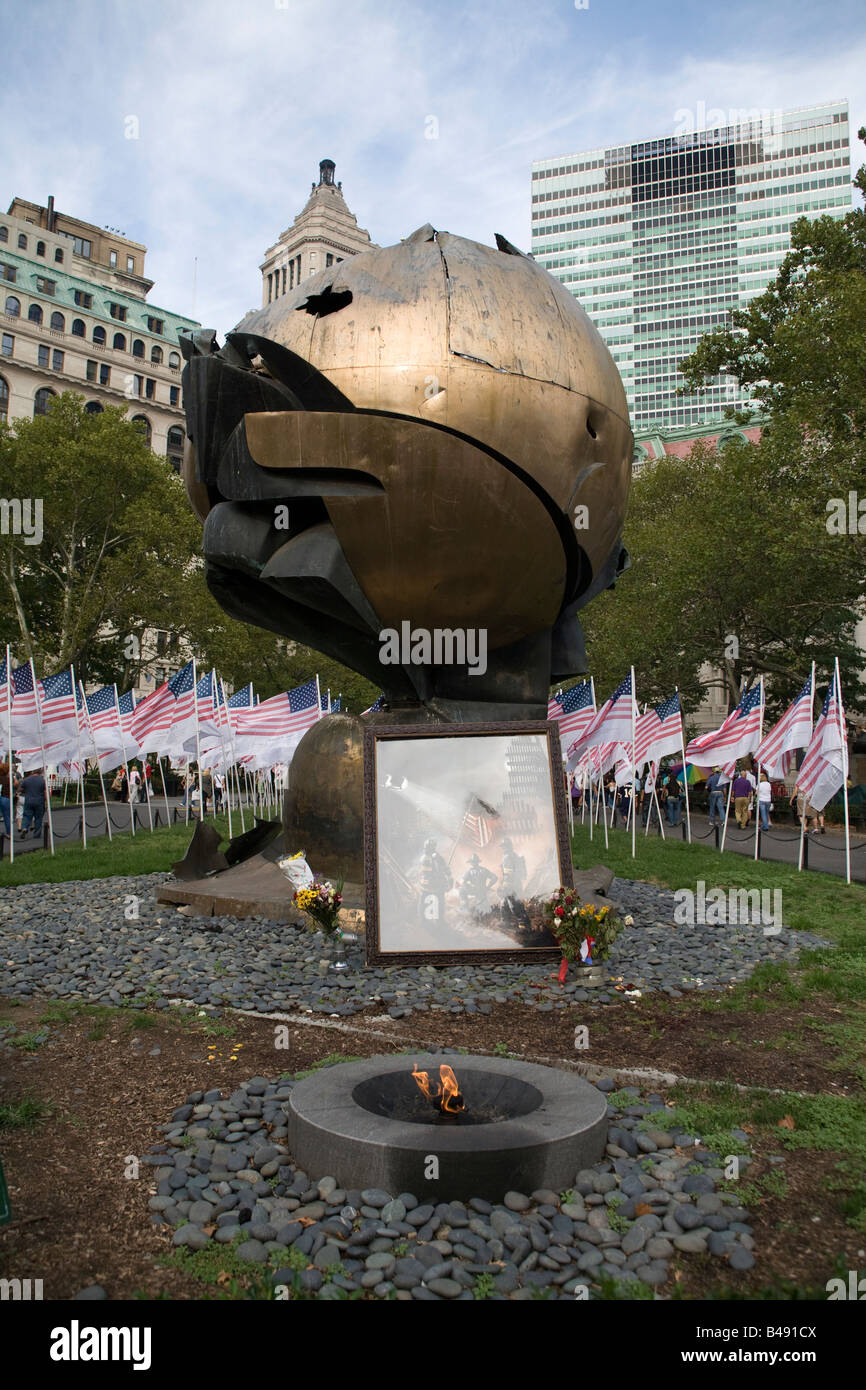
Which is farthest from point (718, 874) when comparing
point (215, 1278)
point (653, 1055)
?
point (215, 1278)

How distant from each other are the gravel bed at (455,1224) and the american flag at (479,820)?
3.91 metres

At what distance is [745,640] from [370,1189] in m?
36.0

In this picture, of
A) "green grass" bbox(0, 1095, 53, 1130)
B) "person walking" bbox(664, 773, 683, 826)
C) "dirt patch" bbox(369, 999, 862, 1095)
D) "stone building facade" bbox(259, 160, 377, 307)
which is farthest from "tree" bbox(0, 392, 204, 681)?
"stone building facade" bbox(259, 160, 377, 307)

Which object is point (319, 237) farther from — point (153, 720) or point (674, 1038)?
point (674, 1038)

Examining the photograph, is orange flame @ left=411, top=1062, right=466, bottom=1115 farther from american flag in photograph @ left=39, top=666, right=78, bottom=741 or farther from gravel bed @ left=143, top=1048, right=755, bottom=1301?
american flag in photograph @ left=39, top=666, right=78, bottom=741

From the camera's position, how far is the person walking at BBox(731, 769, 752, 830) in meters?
28.3

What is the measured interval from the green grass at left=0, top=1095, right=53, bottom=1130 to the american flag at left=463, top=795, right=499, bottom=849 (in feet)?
14.1

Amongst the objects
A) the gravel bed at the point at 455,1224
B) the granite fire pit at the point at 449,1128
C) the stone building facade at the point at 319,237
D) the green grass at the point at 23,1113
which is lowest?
the green grass at the point at 23,1113

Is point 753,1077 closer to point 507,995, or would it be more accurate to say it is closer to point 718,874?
point 507,995

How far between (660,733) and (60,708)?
12.5 m

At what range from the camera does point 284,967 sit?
884cm

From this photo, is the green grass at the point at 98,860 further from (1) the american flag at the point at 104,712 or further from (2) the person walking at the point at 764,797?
(2) the person walking at the point at 764,797

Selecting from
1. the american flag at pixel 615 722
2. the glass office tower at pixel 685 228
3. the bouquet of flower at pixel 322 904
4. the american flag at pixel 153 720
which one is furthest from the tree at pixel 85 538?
the glass office tower at pixel 685 228

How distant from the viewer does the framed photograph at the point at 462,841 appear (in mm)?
8375
